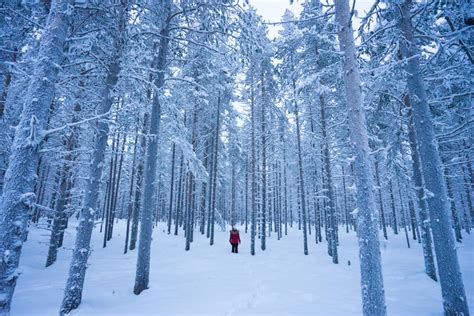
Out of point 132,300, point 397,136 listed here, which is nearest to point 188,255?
point 132,300

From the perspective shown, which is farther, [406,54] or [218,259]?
[218,259]

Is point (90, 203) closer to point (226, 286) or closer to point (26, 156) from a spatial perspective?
point (26, 156)

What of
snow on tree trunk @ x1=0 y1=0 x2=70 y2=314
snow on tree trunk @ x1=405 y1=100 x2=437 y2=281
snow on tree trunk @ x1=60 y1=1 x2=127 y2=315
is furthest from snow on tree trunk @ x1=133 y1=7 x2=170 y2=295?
snow on tree trunk @ x1=405 y1=100 x2=437 y2=281

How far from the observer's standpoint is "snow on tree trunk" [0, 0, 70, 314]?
3445 millimetres

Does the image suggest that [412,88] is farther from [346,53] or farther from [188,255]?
[188,255]

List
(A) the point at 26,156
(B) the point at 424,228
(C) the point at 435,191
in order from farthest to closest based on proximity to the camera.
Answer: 1. (B) the point at 424,228
2. (C) the point at 435,191
3. (A) the point at 26,156

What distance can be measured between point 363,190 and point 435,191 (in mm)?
3489

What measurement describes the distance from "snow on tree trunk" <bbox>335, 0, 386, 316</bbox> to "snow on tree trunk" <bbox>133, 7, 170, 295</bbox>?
544cm

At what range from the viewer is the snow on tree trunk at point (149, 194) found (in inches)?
298

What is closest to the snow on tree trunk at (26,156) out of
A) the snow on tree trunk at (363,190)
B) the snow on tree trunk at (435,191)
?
the snow on tree trunk at (363,190)

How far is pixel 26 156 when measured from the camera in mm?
3701

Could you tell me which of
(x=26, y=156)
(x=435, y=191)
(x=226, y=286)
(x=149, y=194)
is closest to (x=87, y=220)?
(x=149, y=194)

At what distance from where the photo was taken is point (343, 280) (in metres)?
9.91

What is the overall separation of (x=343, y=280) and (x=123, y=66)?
37.6ft
